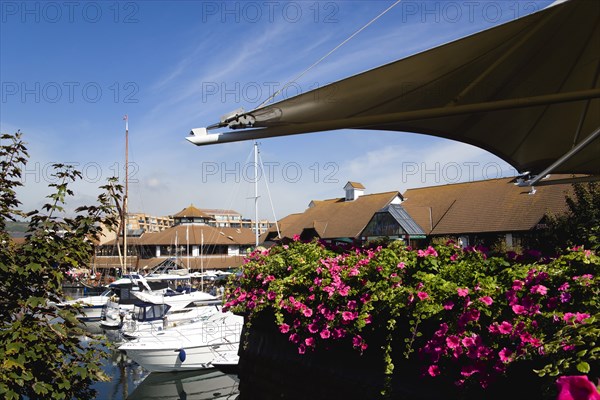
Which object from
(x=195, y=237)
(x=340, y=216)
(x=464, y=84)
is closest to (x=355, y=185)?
(x=340, y=216)

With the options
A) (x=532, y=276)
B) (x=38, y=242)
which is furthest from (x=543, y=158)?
(x=38, y=242)

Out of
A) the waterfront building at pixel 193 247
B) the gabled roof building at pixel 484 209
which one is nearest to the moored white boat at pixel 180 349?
the gabled roof building at pixel 484 209

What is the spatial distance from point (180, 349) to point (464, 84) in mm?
17287

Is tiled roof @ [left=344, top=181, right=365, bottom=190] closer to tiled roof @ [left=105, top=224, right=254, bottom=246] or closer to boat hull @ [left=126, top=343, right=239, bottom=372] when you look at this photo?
tiled roof @ [left=105, top=224, right=254, bottom=246]

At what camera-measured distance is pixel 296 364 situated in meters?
4.45

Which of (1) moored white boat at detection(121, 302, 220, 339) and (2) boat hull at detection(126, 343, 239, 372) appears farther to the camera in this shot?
(1) moored white boat at detection(121, 302, 220, 339)

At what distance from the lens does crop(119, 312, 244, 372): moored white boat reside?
743 inches

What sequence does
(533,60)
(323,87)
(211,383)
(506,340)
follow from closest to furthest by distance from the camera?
(506,340) → (323,87) → (533,60) → (211,383)

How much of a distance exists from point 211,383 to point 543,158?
625 inches

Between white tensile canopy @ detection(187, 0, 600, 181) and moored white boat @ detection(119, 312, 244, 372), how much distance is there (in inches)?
605

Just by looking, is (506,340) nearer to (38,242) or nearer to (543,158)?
(38,242)

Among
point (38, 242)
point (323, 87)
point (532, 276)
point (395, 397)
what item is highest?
point (323, 87)

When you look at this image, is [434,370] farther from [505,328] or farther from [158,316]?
[158,316]

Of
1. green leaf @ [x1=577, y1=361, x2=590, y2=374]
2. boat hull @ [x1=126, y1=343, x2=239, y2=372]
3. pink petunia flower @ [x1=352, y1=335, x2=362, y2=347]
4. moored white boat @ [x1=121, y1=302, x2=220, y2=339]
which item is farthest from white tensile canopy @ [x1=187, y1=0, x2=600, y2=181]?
moored white boat @ [x1=121, y1=302, x2=220, y2=339]
